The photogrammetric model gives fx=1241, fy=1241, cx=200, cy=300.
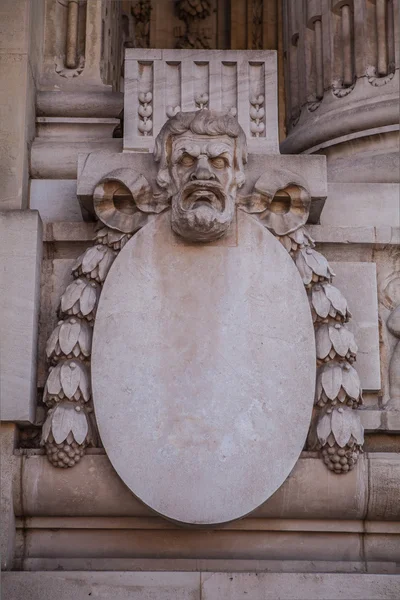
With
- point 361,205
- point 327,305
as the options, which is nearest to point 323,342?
point 327,305

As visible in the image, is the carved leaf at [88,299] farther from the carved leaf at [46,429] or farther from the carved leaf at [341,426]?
the carved leaf at [341,426]

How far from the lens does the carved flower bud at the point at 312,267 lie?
342 inches

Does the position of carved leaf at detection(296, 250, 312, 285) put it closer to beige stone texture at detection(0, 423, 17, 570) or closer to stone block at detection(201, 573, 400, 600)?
stone block at detection(201, 573, 400, 600)

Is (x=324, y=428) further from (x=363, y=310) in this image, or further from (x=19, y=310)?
(x=19, y=310)

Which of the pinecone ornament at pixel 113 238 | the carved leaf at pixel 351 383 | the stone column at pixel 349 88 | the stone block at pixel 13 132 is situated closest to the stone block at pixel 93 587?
the carved leaf at pixel 351 383

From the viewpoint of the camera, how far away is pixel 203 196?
851 cm

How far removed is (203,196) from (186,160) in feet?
1.07

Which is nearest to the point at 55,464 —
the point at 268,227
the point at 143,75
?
the point at 268,227

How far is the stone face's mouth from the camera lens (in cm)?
848

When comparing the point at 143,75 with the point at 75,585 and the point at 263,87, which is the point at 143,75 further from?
the point at 75,585

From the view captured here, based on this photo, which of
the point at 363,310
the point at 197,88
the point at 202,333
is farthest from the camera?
the point at 197,88

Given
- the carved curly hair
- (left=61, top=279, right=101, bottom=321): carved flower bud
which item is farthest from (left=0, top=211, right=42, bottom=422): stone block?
the carved curly hair

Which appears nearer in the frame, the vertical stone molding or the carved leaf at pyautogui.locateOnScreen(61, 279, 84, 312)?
the carved leaf at pyautogui.locateOnScreen(61, 279, 84, 312)

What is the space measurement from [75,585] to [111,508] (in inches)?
22.1
